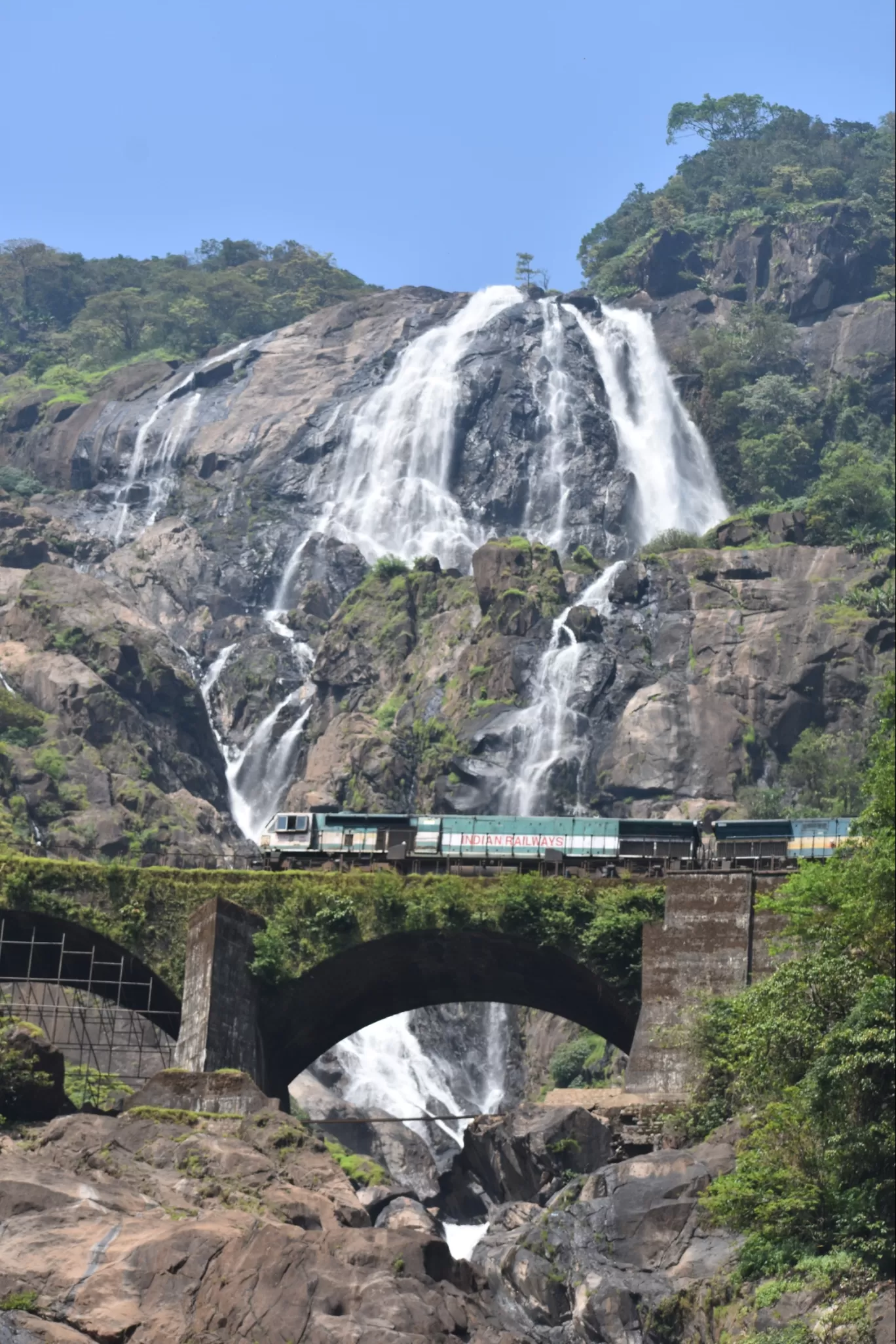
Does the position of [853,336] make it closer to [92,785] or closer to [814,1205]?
[92,785]

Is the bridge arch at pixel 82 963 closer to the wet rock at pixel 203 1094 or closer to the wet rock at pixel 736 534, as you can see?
the wet rock at pixel 203 1094

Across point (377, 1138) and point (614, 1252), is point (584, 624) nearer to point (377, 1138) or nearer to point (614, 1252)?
point (377, 1138)

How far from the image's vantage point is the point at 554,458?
488 feet

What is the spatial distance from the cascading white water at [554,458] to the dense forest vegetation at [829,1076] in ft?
320

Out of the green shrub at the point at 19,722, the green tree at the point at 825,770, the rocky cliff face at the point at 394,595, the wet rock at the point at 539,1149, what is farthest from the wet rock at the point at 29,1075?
the green shrub at the point at 19,722

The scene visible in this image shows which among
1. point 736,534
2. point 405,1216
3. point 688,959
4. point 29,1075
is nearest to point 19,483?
point 736,534

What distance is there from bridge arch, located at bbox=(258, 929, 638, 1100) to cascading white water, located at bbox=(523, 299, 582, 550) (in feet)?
249

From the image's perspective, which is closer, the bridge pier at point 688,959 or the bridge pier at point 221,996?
the bridge pier at point 688,959

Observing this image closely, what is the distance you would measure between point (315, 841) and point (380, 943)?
11.1 metres

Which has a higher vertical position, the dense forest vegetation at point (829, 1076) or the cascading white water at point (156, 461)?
the cascading white water at point (156, 461)

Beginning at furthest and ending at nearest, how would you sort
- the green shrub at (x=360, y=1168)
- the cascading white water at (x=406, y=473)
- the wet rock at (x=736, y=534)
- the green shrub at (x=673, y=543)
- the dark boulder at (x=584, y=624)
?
1. the cascading white water at (x=406, y=473)
2. the green shrub at (x=673, y=543)
3. the wet rock at (x=736, y=534)
4. the dark boulder at (x=584, y=624)
5. the green shrub at (x=360, y=1168)

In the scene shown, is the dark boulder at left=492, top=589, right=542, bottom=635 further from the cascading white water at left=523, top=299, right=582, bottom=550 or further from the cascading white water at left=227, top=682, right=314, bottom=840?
the cascading white water at left=523, top=299, right=582, bottom=550

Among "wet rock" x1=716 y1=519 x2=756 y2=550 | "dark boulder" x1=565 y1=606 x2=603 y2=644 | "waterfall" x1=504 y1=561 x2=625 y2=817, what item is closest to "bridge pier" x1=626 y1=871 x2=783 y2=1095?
"waterfall" x1=504 y1=561 x2=625 y2=817

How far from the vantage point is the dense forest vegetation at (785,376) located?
13788cm
